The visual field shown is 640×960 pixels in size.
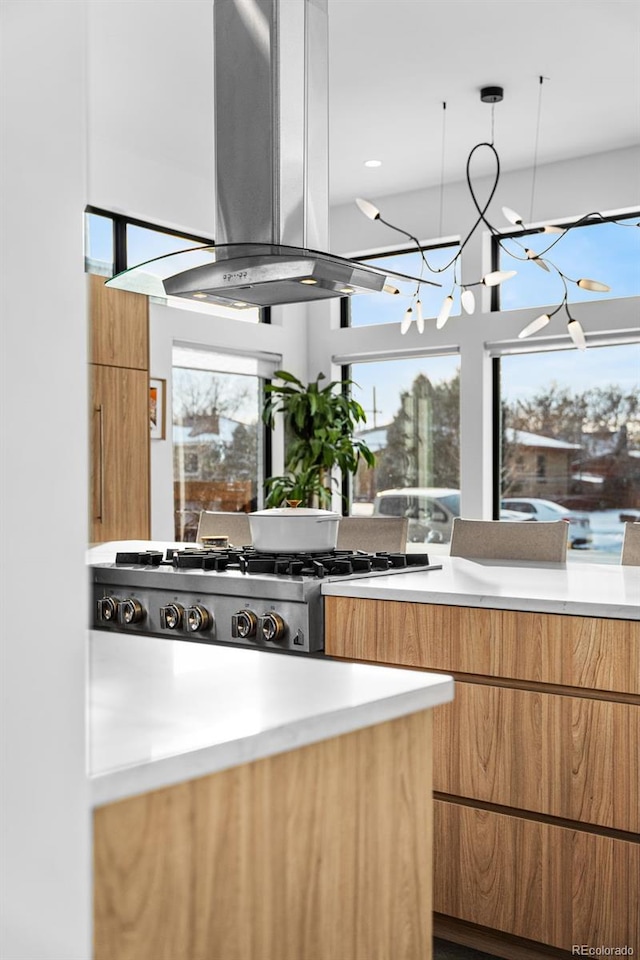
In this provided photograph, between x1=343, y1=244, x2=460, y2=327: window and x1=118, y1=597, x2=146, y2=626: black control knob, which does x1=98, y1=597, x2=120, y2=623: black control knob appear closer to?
x1=118, y1=597, x2=146, y2=626: black control knob

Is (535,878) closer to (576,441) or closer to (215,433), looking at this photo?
(576,441)

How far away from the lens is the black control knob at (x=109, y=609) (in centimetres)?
292

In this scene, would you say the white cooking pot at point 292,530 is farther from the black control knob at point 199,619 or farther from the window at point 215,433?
the window at point 215,433

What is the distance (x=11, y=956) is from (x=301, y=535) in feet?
7.02

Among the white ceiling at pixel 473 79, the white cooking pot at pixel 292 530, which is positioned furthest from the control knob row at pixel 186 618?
the white ceiling at pixel 473 79

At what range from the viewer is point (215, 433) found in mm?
6605

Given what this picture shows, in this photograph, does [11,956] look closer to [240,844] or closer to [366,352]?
[240,844]

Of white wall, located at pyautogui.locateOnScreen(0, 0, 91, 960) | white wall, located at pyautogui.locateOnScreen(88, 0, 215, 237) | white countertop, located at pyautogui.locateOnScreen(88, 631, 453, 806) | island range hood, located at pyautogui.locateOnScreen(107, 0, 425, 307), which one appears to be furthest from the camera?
white wall, located at pyautogui.locateOnScreen(88, 0, 215, 237)

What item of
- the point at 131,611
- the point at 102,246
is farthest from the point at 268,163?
the point at 102,246

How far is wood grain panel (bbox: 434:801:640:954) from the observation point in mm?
2090

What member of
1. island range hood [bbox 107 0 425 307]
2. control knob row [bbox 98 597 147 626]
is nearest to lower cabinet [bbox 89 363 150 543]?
control knob row [bbox 98 597 147 626]

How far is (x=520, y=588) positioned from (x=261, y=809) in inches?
59.0

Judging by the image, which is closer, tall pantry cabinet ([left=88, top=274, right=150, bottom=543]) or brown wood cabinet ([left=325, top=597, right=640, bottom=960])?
brown wood cabinet ([left=325, top=597, right=640, bottom=960])

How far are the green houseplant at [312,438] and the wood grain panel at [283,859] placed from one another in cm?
532
